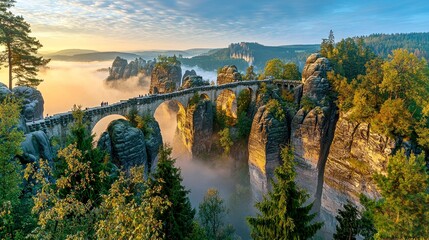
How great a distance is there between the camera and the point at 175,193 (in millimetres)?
19188

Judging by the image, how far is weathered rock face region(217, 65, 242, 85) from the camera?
65000mm

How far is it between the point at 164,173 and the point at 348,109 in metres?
32.5

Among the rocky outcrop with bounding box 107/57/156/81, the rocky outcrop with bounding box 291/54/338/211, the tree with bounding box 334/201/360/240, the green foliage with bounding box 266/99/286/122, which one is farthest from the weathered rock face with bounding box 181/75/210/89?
the rocky outcrop with bounding box 107/57/156/81

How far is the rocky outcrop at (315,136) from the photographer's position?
43.0m

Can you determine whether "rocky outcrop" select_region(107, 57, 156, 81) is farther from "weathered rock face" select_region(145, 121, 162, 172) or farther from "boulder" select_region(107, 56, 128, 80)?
"weathered rock face" select_region(145, 121, 162, 172)

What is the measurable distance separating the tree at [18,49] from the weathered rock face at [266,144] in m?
34.4

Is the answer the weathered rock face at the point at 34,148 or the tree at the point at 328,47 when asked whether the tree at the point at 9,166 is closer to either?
the weathered rock face at the point at 34,148

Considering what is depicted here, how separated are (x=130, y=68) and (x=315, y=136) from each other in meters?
116

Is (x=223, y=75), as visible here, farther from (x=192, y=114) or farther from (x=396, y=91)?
(x=396, y=91)

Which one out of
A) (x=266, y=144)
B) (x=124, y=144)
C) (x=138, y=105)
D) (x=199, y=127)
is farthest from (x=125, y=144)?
(x=266, y=144)

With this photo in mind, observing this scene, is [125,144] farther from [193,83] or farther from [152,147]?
[193,83]

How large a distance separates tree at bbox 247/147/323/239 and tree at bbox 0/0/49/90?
108 ft

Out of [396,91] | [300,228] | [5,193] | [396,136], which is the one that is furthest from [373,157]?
[5,193]

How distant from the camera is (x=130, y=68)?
13638 cm
